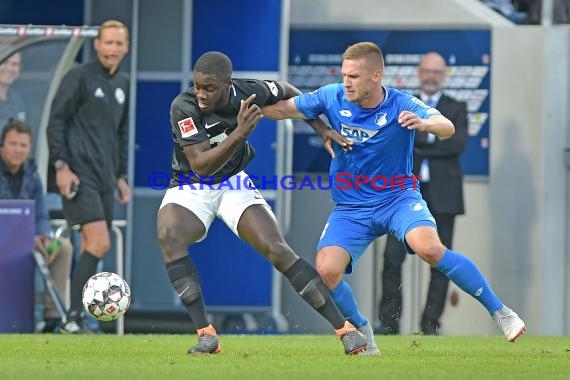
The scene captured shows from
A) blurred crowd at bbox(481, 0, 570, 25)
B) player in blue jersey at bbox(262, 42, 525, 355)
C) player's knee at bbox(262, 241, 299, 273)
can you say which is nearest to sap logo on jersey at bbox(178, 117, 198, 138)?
player in blue jersey at bbox(262, 42, 525, 355)

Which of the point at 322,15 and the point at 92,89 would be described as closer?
the point at 92,89

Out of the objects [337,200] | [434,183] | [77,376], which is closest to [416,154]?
[434,183]

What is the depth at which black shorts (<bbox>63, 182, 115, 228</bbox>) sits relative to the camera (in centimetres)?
1377

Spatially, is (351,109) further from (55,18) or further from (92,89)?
(55,18)

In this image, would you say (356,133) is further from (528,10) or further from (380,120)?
(528,10)

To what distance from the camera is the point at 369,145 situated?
10.7 metres

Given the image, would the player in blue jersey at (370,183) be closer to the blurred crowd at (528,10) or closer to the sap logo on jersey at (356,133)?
the sap logo on jersey at (356,133)

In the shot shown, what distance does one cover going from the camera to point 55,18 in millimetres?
15523

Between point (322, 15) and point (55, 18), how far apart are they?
8.50 feet

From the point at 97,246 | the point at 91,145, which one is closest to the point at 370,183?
the point at 97,246

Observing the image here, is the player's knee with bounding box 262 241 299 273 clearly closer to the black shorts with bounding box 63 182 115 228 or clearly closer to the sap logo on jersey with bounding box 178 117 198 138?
the sap logo on jersey with bounding box 178 117 198 138

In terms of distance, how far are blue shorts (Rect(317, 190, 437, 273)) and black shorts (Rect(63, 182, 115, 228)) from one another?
355cm

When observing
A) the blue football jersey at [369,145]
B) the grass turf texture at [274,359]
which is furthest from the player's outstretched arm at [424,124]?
the grass turf texture at [274,359]

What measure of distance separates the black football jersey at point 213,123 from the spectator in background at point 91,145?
10.3ft
